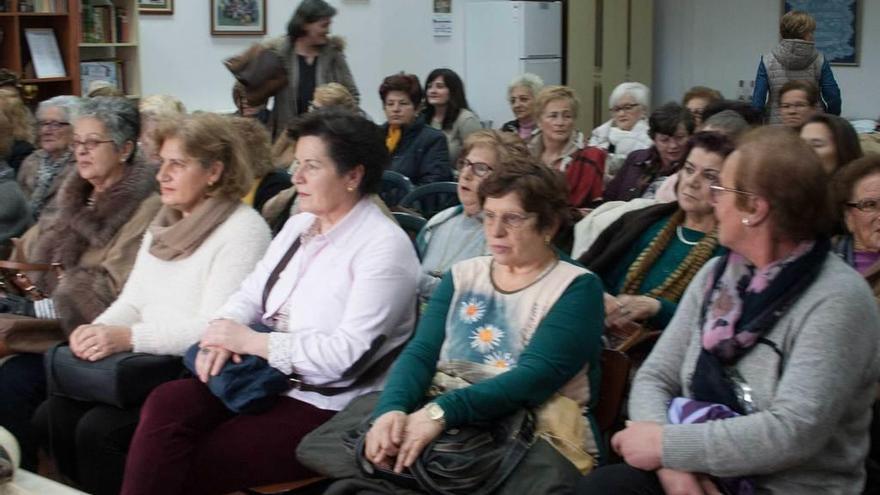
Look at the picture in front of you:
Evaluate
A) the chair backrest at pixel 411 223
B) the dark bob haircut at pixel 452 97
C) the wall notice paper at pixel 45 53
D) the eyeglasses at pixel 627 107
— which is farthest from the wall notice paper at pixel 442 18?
the chair backrest at pixel 411 223

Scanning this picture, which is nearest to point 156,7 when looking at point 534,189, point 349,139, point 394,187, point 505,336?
point 394,187

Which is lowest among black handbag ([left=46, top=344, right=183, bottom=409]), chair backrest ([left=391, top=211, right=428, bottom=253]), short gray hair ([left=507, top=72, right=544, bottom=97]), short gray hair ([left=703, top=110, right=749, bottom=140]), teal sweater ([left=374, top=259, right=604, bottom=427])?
black handbag ([left=46, top=344, right=183, bottom=409])

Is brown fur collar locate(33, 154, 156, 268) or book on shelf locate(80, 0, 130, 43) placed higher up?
book on shelf locate(80, 0, 130, 43)

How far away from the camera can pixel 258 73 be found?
20.9ft

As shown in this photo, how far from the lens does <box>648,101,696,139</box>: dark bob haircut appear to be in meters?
4.38

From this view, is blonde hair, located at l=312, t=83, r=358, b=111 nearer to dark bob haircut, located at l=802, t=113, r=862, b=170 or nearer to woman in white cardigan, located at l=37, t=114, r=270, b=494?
woman in white cardigan, located at l=37, t=114, r=270, b=494

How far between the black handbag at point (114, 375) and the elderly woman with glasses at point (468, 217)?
0.84 m

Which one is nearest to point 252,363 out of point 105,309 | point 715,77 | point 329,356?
point 329,356

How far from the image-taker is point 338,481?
7.91ft

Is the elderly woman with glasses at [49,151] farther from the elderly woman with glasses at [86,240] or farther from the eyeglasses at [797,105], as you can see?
the eyeglasses at [797,105]

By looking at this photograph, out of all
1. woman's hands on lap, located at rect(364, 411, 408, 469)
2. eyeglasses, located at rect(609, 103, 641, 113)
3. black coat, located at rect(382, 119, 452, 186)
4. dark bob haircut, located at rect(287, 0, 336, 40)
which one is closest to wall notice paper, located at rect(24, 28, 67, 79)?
dark bob haircut, located at rect(287, 0, 336, 40)

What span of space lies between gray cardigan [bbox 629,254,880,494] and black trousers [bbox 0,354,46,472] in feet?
6.84

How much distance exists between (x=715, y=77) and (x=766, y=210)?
8128mm

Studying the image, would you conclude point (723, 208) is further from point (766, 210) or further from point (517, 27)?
point (517, 27)
